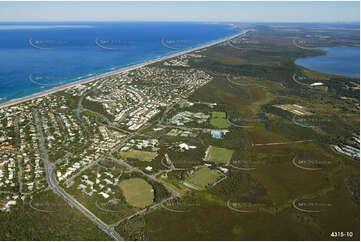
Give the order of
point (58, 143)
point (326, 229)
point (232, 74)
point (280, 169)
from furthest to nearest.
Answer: point (232, 74), point (58, 143), point (280, 169), point (326, 229)

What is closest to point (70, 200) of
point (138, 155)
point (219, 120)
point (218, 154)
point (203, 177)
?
point (138, 155)

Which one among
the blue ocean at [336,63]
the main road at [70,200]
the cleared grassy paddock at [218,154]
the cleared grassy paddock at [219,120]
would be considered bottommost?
the main road at [70,200]

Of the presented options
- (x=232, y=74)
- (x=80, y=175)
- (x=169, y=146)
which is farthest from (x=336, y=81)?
(x=80, y=175)

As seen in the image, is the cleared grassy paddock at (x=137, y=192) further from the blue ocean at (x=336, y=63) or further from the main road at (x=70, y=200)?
the blue ocean at (x=336, y=63)

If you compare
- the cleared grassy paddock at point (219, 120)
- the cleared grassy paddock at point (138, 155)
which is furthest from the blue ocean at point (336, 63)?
the cleared grassy paddock at point (138, 155)

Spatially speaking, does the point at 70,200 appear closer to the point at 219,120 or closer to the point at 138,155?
the point at 138,155

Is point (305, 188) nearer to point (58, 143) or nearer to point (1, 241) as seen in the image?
point (1, 241)
